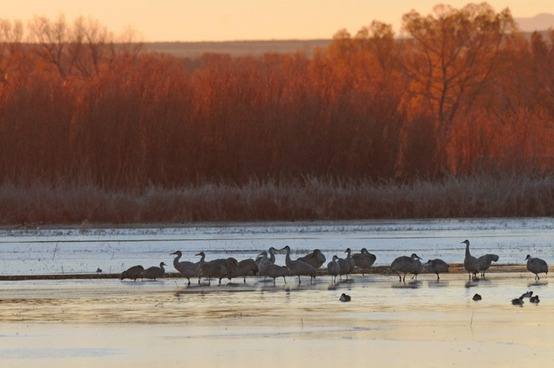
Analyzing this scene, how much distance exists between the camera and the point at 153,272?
72.8 feet

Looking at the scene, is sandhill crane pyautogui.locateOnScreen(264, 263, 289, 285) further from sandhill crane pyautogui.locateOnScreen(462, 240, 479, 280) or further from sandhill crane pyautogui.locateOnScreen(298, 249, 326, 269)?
sandhill crane pyautogui.locateOnScreen(462, 240, 479, 280)

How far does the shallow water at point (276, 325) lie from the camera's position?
1425 cm

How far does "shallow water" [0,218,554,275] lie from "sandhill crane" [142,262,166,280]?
1471 mm

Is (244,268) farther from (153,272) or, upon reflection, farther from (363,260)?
(363,260)

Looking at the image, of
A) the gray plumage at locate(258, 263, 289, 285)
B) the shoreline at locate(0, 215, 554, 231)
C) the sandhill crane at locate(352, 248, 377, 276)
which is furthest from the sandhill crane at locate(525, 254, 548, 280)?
the shoreline at locate(0, 215, 554, 231)

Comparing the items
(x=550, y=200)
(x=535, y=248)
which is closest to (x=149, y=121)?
(x=550, y=200)

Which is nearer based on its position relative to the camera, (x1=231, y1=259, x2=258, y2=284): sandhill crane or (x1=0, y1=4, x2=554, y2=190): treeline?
(x1=231, y1=259, x2=258, y2=284): sandhill crane

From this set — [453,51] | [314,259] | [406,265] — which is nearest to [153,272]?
[314,259]

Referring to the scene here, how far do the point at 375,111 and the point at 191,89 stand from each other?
5467 millimetres

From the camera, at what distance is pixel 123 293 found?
20.3m

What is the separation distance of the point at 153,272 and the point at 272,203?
15.3m

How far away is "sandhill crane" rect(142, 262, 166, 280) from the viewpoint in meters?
22.1

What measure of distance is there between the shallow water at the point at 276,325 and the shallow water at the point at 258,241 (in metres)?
3.84

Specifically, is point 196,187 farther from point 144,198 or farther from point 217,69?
point 217,69
